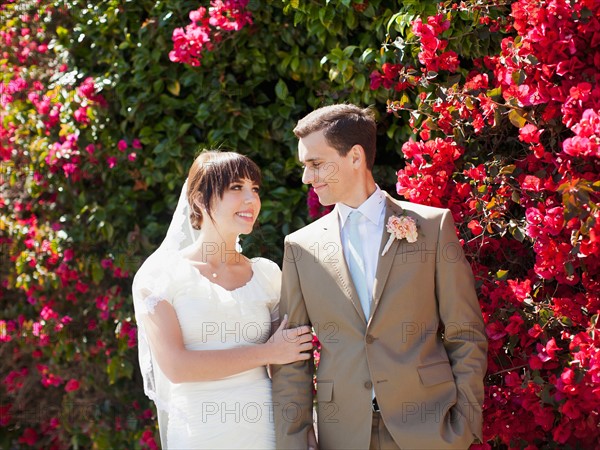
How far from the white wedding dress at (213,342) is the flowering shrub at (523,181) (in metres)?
0.79

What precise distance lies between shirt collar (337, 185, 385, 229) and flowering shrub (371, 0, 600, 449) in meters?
0.25

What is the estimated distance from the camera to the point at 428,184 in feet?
10.6

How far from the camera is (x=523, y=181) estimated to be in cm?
299

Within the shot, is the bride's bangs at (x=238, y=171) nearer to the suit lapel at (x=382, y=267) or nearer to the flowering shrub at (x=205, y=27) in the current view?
the suit lapel at (x=382, y=267)

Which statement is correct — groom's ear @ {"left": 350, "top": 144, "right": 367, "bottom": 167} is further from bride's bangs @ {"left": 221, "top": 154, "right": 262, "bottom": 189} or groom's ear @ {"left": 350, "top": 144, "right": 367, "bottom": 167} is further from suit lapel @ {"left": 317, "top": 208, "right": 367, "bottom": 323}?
bride's bangs @ {"left": 221, "top": 154, "right": 262, "bottom": 189}

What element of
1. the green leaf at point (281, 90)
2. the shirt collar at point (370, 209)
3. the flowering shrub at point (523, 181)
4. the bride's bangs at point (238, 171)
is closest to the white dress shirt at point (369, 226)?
the shirt collar at point (370, 209)

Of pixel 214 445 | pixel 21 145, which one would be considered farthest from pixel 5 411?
pixel 214 445

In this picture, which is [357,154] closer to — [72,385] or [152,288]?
[152,288]

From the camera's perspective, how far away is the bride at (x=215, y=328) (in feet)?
10.2

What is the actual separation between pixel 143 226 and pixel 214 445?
1.89 meters

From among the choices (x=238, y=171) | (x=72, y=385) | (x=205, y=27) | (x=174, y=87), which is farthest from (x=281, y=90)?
(x=72, y=385)

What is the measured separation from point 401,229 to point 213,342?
0.84 meters

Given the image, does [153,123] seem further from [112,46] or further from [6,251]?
[6,251]

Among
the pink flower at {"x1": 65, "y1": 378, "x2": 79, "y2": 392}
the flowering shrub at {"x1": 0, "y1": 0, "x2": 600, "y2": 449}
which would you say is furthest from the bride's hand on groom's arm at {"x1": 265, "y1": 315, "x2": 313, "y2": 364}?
the pink flower at {"x1": 65, "y1": 378, "x2": 79, "y2": 392}
